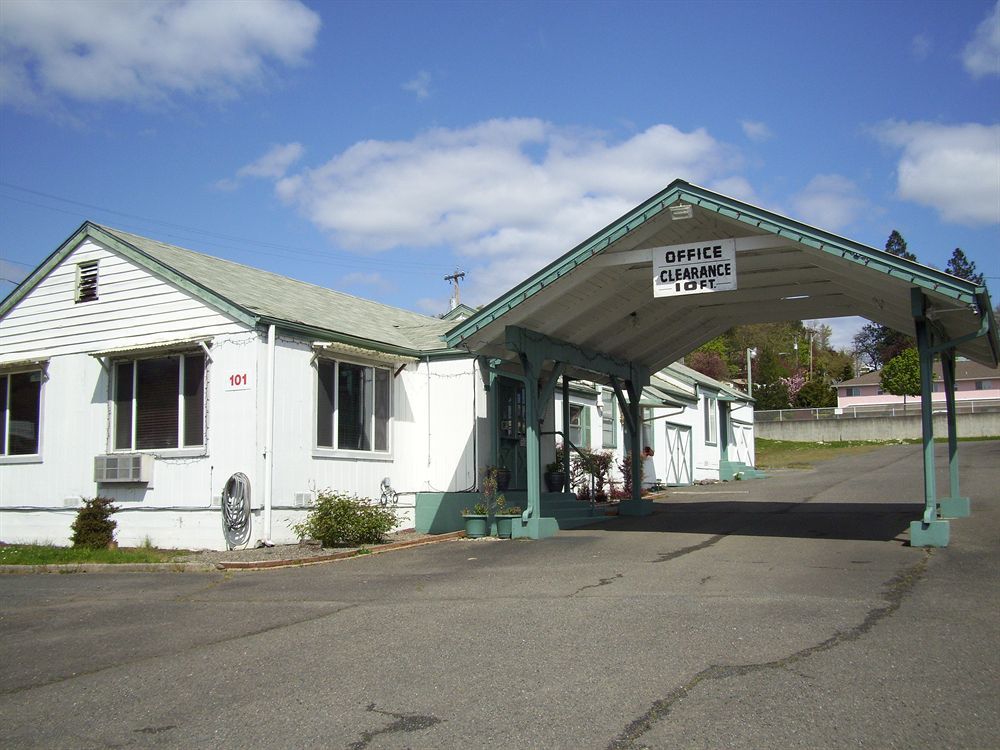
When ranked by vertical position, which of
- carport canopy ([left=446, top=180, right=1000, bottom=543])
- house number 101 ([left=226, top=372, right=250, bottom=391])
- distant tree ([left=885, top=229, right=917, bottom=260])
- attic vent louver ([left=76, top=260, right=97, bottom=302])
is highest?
distant tree ([left=885, top=229, right=917, bottom=260])

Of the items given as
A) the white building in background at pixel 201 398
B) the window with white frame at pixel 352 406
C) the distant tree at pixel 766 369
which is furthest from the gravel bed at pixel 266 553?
the distant tree at pixel 766 369

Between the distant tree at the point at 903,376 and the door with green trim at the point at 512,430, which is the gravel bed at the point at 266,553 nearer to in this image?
the door with green trim at the point at 512,430

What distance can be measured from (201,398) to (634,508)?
29.8ft

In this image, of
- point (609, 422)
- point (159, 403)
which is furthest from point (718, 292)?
point (609, 422)

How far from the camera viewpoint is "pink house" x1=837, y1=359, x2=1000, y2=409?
74.7m

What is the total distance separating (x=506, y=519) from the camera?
48.2ft

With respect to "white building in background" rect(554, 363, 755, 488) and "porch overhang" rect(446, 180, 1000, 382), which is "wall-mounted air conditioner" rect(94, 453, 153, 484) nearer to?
"porch overhang" rect(446, 180, 1000, 382)

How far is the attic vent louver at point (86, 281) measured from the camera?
53.6 ft

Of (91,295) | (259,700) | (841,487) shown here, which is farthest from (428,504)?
(841,487)

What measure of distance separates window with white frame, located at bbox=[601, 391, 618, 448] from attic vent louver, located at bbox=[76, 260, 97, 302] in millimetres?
13299

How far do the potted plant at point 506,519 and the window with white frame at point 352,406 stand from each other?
2902 mm

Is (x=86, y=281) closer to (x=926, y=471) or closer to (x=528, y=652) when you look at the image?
(x=528, y=652)

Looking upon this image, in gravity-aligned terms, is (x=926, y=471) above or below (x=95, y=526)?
above

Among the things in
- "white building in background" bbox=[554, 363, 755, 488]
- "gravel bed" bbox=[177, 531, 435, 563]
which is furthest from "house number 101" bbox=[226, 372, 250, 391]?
"white building in background" bbox=[554, 363, 755, 488]
